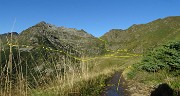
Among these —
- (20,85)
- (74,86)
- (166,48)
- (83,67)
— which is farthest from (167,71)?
(20,85)

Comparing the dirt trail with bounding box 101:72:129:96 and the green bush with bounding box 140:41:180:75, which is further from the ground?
the green bush with bounding box 140:41:180:75

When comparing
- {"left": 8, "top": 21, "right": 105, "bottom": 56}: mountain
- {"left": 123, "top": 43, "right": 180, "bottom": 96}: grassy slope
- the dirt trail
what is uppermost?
{"left": 8, "top": 21, "right": 105, "bottom": 56}: mountain

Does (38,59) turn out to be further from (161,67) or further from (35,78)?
(161,67)

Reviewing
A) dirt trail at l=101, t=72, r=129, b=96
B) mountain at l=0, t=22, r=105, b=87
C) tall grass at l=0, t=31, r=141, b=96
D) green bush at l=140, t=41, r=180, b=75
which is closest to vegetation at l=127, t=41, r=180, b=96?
green bush at l=140, t=41, r=180, b=75

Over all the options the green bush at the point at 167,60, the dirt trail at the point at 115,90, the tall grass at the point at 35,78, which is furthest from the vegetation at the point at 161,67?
the tall grass at the point at 35,78

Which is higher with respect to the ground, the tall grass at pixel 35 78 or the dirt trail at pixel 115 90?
the tall grass at pixel 35 78

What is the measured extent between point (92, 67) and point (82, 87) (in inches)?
318

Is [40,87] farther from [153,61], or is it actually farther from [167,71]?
[153,61]

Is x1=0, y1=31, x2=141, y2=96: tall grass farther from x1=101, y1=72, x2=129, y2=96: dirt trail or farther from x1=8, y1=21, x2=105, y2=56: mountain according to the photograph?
x1=8, y1=21, x2=105, y2=56: mountain

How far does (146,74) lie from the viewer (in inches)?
851

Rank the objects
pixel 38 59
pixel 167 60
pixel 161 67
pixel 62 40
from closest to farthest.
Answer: pixel 38 59
pixel 167 60
pixel 161 67
pixel 62 40

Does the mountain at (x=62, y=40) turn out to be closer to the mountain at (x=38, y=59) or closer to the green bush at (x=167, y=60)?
the mountain at (x=38, y=59)

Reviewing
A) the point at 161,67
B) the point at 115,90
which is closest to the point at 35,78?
the point at 115,90

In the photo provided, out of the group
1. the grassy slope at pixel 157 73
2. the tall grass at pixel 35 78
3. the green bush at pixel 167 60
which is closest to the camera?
the tall grass at pixel 35 78
